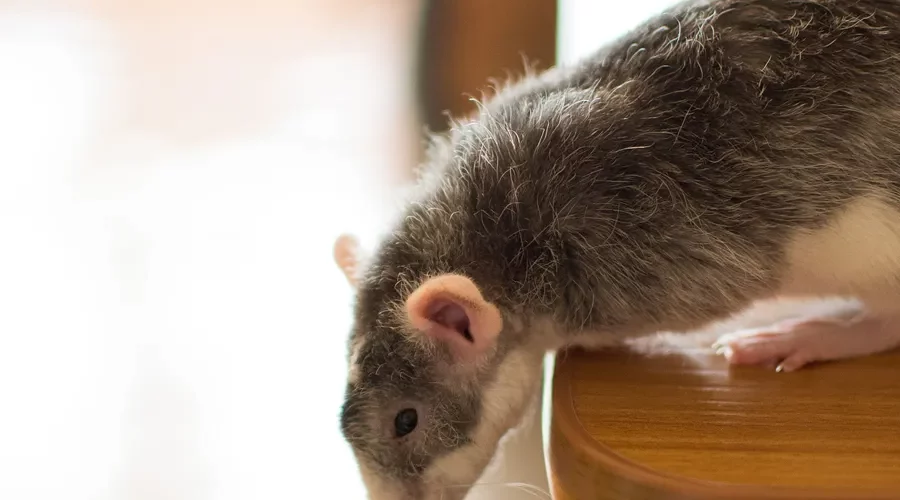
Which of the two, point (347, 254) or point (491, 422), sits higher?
point (347, 254)

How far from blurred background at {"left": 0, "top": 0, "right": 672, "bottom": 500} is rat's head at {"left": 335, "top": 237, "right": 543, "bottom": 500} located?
0.42 ft

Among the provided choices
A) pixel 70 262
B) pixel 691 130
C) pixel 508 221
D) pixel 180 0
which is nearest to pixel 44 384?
pixel 70 262

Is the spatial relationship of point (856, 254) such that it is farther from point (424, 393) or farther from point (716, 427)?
point (424, 393)

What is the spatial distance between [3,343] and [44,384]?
0.45ft

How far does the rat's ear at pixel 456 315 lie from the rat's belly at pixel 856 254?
28 cm

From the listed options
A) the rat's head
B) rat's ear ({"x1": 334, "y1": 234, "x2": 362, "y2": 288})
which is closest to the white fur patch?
the rat's head

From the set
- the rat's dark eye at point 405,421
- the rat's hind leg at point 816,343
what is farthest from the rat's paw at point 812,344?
the rat's dark eye at point 405,421

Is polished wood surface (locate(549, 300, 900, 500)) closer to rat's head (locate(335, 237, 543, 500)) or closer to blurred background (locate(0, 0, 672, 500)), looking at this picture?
rat's head (locate(335, 237, 543, 500))

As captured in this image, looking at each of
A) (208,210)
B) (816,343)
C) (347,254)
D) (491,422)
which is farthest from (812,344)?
(208,210)

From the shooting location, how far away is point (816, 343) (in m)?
0.82

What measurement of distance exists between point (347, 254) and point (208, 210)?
837mm

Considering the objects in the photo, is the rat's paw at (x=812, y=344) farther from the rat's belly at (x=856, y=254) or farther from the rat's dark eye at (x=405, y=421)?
the rat's dark eye at (x=405, y=421)

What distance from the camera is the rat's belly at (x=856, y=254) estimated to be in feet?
2.48

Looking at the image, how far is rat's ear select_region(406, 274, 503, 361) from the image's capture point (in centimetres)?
73
